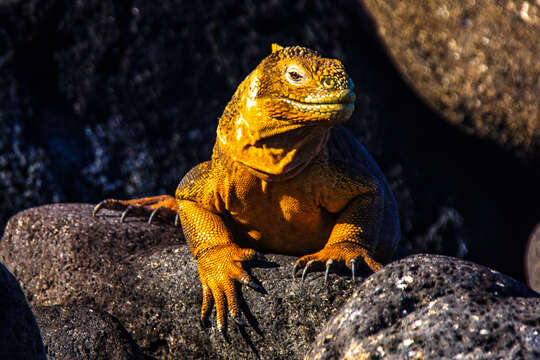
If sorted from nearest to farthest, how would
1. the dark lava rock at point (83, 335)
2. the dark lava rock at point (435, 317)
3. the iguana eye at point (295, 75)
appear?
the dark lava rock at point (435, 317) < the iguana eye at point (295, 75) < the dark lava rock at point (83, 335)

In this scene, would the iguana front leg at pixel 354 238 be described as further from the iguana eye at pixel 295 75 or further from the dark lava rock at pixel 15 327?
the dark lava rock at pixel 15 327

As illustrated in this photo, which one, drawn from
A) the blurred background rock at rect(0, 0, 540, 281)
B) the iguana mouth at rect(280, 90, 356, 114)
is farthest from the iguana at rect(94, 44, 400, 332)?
the blurred background rock at rect(0, 0, 540, 281)

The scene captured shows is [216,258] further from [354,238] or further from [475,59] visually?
[475,59]

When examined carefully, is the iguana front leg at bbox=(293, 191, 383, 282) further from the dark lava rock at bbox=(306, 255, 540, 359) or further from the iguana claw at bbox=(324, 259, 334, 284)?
the dark lava rock at bbox=(306, 255, 540, 359)

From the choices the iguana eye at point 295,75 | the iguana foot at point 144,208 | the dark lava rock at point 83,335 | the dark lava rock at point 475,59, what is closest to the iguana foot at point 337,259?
the iguana eye at point 295,75

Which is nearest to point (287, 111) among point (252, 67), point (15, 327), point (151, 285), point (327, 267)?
point (327, 267)

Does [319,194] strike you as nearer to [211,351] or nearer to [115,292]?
[211,351]
